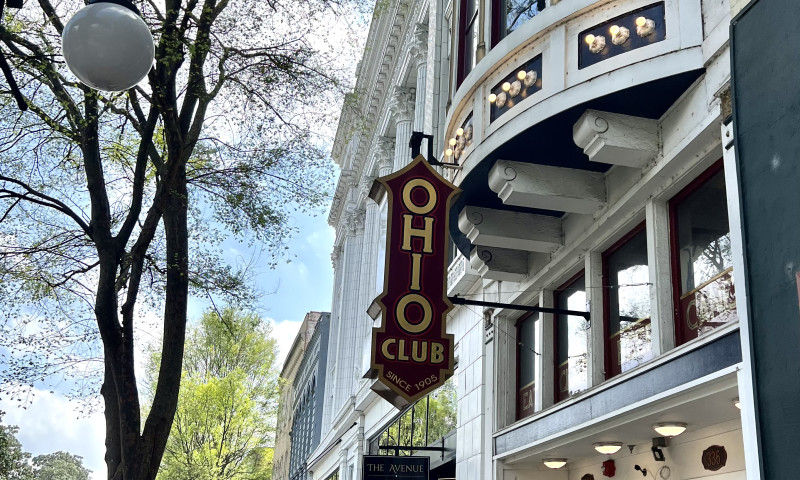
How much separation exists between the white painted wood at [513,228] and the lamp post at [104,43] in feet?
21.0

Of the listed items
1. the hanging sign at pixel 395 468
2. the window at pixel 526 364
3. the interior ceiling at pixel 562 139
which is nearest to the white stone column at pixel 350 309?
the hanging sign at pixel 395 468

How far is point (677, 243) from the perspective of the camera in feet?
27.6

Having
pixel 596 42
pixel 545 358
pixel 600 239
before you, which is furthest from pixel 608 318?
pixel 596 42

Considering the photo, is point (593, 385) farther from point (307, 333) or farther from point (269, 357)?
point (307, 333)

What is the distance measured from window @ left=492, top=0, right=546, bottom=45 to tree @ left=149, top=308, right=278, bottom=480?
26.1 m

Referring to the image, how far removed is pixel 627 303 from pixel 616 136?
226cm

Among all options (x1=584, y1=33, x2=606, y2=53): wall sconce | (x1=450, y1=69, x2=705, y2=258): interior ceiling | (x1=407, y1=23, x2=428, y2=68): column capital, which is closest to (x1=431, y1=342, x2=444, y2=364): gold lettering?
(x1=450, y1=69, x2=705, y2=258): interior ceiling

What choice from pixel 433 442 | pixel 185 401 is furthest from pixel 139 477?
pixel 185 401

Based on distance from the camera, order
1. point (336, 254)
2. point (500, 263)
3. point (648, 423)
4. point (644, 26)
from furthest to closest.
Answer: point (336, 254)
point (500, 263)
point (648, 423)
point (644, 26)

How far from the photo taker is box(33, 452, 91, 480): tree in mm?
112500

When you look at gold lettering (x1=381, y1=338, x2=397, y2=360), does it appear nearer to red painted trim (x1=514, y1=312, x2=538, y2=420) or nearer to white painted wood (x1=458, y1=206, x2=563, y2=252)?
white painted wood (x1=458, y1=206, x2=563, y2=252)

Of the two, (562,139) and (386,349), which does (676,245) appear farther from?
(386,349)

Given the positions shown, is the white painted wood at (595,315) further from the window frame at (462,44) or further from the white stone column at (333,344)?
the white stone column at (333,344)

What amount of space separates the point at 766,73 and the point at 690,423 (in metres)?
3.75
